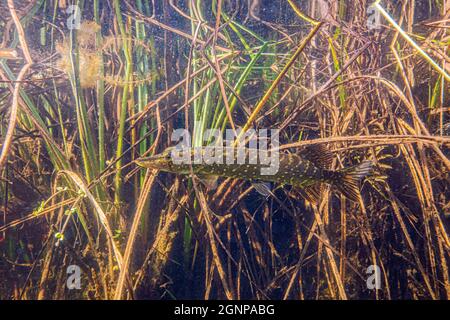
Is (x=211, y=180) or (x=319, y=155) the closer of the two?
(x=319, y=155)

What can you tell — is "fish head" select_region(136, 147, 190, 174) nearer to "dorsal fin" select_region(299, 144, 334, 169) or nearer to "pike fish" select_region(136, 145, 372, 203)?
"pike fish" select_region(136, 145, 372, 203)

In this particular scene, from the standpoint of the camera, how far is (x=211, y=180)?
2482 mm

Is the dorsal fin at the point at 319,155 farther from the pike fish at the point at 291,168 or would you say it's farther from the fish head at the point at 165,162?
the fish head at the point at 165,162

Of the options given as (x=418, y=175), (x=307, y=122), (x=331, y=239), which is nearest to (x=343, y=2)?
(x=307, y=122)

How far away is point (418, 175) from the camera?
2553 millimetres

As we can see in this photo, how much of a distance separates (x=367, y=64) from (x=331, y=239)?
181cm

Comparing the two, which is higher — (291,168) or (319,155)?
(319,155)

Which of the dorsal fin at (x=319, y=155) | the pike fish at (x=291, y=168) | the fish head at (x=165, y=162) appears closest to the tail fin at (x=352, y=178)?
the pike fish at (x=291, y=168)

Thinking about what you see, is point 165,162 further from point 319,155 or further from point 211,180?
point 319,155

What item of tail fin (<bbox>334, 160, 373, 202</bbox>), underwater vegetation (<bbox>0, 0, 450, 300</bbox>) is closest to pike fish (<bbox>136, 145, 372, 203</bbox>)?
tail fin (<bbox>334, 160, 373, 202</bbox>)

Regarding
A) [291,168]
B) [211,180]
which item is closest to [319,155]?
[291,168]

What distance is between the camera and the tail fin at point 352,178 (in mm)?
2254

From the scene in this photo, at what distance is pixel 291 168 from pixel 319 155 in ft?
0.89
